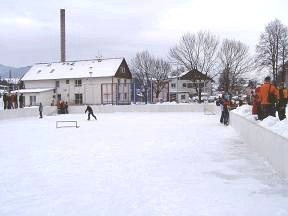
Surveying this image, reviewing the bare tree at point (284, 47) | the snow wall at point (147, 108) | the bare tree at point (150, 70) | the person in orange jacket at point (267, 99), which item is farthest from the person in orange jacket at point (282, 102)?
the bare tree at point (150, 70)

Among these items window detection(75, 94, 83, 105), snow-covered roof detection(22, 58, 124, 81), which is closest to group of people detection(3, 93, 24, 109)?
window detection(75, 94, 83, 105)

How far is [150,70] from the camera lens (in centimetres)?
8206

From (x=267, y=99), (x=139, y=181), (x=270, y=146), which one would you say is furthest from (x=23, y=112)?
(x=139, y=181)

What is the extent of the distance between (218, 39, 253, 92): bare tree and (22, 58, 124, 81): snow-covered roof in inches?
562

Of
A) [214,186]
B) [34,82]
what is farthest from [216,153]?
[34,82]

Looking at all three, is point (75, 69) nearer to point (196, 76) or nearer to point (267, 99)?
point (196, 76)

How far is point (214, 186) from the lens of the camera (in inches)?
293

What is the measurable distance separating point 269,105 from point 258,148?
2262 millimetres

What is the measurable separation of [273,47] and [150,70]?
31.0m

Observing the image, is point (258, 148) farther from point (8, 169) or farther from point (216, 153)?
point (8, 169)

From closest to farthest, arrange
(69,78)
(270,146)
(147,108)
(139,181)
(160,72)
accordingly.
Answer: (139,181) < (270,146) < (147,108) < (69,78) < (160,72)

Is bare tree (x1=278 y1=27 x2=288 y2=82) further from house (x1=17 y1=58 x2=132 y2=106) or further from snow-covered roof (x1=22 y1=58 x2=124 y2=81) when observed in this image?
snow-covered roof (x1=22 y1=58 x2=124 y2=81)

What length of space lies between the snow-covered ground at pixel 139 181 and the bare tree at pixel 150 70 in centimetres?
6600

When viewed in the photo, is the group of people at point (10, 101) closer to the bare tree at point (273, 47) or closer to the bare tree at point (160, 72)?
the bare tree at point (273, 47)
